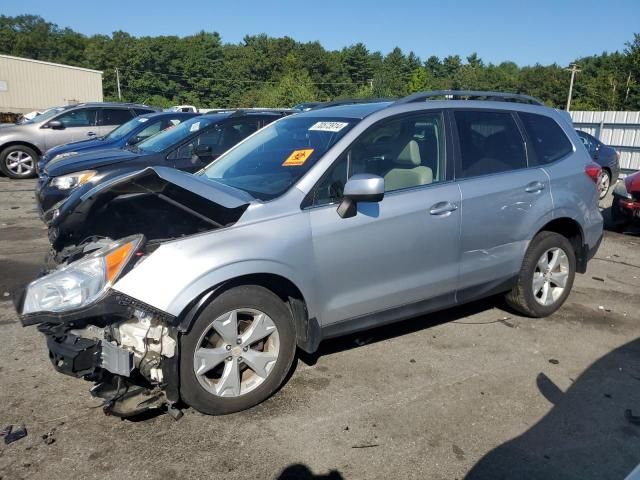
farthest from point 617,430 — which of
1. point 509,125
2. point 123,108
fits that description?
point 123,108

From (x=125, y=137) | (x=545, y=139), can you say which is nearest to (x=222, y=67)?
(x=125, y=137)

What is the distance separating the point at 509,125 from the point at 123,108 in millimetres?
11681

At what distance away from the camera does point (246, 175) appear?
4.00 m

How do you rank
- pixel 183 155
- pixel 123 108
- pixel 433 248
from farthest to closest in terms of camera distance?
pixel 123 108 → pixel 183 155 → pixel 433 248

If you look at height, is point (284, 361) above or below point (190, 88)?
below

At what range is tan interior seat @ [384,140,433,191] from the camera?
3.89 meters

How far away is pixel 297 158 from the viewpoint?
12.4 ft

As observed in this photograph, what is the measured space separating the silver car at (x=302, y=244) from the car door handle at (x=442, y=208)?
18 mm

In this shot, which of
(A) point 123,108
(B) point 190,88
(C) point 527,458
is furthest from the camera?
(B) point 190,88

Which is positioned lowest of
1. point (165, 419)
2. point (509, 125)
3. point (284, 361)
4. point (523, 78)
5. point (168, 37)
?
point (165, 419)

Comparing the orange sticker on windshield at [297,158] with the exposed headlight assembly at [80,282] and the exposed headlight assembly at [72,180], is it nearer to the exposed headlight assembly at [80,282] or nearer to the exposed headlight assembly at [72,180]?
the exposed headlight assembly at [80,282]

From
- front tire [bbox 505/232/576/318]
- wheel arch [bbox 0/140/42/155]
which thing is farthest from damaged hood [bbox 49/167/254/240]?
wheel arch [bbox 0/140/42/155]

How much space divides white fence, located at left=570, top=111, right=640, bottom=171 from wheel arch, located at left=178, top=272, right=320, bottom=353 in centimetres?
1574

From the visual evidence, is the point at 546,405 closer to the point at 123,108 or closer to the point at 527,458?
the point at 527,458
